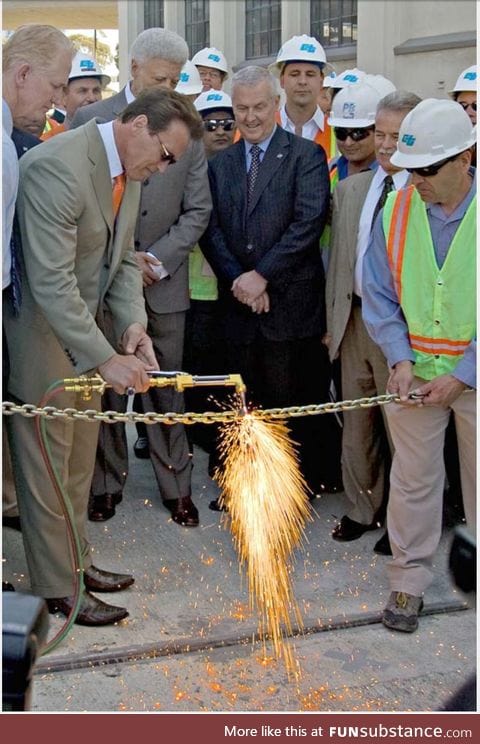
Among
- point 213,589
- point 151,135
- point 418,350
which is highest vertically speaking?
point 151,135

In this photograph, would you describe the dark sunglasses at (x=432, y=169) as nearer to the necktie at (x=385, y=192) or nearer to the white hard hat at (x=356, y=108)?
the necktie at (x=385, y=192)

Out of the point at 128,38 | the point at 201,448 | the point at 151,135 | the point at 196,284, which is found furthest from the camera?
the point at 128,38

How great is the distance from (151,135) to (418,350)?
4.64 ft

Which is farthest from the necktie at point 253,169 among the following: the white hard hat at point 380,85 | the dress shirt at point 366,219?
the white hard hat at point 380,85

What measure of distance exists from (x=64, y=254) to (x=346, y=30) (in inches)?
584

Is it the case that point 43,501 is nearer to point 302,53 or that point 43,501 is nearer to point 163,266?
point 163,266

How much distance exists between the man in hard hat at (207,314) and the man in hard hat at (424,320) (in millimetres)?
1550

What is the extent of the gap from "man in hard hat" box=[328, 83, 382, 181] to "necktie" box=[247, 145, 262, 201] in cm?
42

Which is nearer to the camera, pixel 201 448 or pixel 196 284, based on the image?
pixel 196 284

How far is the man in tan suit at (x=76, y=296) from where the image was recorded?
402 cm

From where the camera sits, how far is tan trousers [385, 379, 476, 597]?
4398 mm

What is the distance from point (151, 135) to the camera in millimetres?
4078
